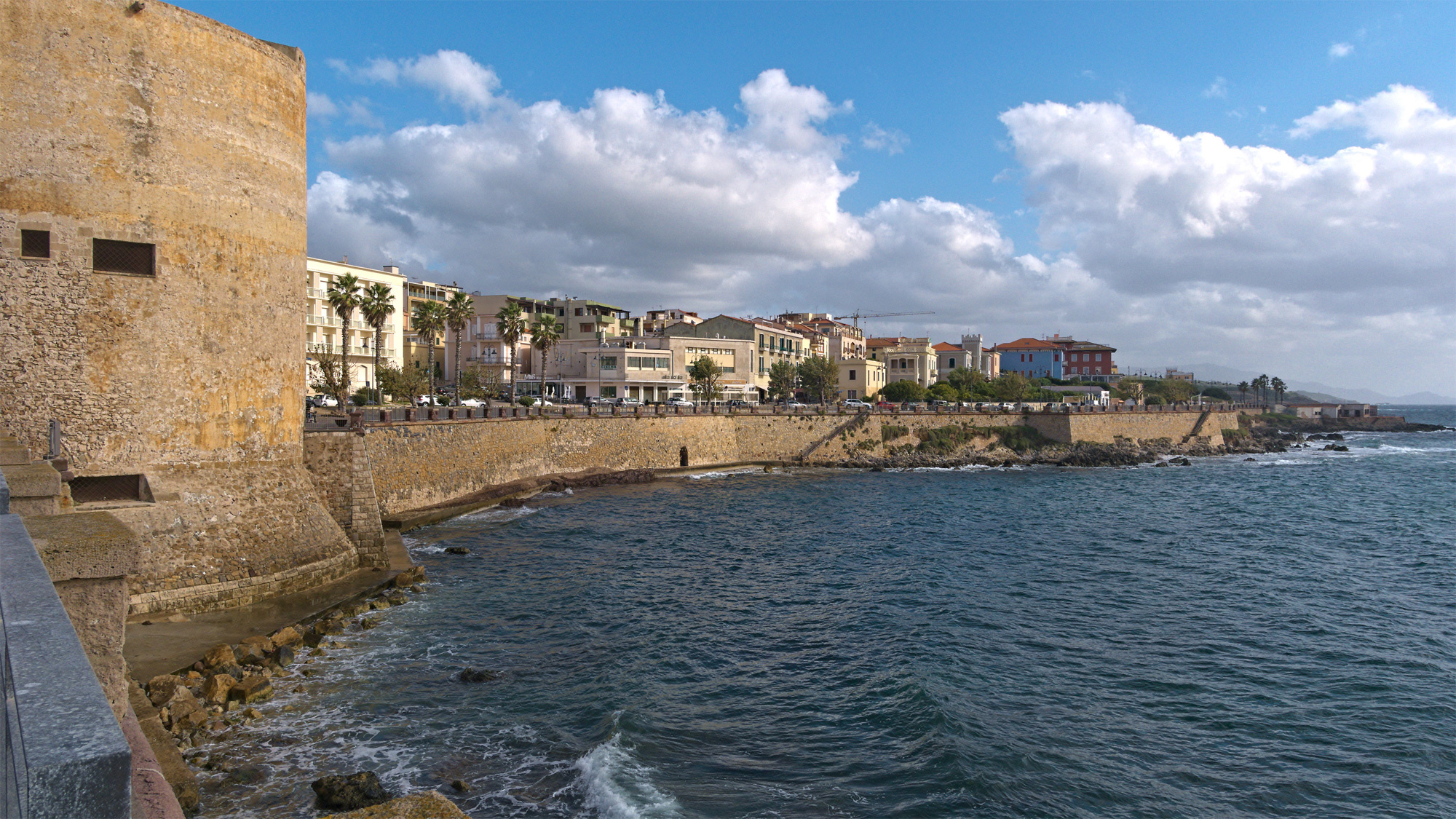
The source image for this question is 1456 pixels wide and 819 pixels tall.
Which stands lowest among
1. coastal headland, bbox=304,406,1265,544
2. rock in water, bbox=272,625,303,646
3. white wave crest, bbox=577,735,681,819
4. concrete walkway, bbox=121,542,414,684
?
white wave crest, bbox=577,735,681,819

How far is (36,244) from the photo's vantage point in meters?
15.4

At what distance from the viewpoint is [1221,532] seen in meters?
33.7

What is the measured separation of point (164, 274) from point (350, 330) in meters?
39.0

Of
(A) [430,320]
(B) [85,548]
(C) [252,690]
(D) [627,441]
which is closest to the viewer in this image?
(B) [85,548]

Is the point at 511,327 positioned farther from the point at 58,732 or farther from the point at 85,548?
the point at 58,732

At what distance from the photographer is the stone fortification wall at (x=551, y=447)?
31.1 meters

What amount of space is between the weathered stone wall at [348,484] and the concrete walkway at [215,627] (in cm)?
122

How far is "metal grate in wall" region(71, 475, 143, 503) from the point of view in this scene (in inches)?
627

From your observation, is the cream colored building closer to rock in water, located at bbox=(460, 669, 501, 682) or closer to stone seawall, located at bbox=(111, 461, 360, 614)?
stone seawall, located at bbox=(111, 461, 360, 614)

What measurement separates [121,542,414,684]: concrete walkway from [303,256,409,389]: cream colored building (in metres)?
31.3

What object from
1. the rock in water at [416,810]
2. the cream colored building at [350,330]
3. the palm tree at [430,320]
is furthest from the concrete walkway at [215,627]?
the cream colored building at [350,330]

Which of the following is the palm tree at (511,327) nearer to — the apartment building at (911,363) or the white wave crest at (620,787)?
the white wave crest at (620,787)

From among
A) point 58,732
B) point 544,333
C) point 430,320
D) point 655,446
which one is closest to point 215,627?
point 58,732

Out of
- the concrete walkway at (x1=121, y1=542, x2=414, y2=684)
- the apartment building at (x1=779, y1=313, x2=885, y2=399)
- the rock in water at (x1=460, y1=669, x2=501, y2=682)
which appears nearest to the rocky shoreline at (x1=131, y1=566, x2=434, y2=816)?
the concrete walkway at (x1=121, y1=542, x2=414, y2=684)
